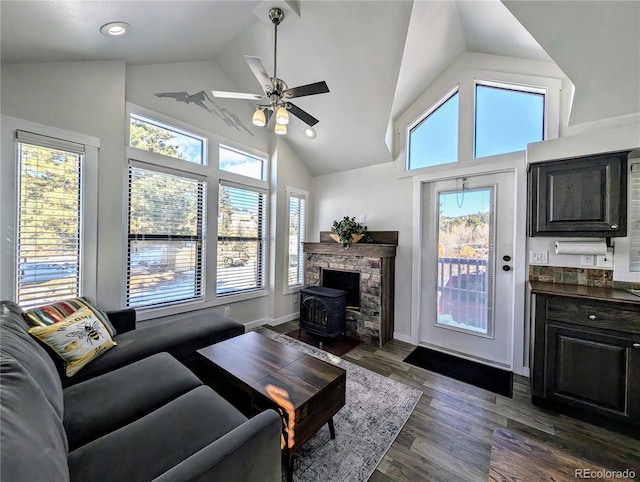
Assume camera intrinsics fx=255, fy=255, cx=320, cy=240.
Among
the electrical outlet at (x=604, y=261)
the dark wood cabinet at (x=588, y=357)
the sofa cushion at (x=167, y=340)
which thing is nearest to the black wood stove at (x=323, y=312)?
the sofa cushion at (x=167, y=340)

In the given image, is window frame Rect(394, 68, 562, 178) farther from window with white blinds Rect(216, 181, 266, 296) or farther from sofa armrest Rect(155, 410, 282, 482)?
sofa armrest Rect(155, 410, 282, 482)

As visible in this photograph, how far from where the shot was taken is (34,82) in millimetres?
2041

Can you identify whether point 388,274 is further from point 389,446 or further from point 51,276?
point 51,276

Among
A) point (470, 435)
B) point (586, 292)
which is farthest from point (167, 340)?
point (586, 292)

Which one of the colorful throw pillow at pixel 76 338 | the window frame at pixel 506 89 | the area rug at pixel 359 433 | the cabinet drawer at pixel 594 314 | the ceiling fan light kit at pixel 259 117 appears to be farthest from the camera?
the window frame at pixel 506 89

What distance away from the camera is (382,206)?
12.3ft

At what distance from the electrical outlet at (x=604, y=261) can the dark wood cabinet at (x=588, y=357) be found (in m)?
0.64

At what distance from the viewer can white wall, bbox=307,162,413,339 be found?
3.49 m

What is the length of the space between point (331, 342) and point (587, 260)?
2.80m

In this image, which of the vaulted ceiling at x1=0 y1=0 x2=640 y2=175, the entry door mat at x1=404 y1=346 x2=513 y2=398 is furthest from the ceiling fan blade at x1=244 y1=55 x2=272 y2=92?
the entry door mat at x1=404 y1=346 x2=513 y2=398

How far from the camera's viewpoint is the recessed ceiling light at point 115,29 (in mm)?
1958

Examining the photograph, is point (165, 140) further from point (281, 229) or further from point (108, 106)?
point (281, 229)

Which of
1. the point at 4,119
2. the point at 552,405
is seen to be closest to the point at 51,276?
the point at 4,119

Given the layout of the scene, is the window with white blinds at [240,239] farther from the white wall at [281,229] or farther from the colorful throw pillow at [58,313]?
the colorful throw pillow at [58,313]
